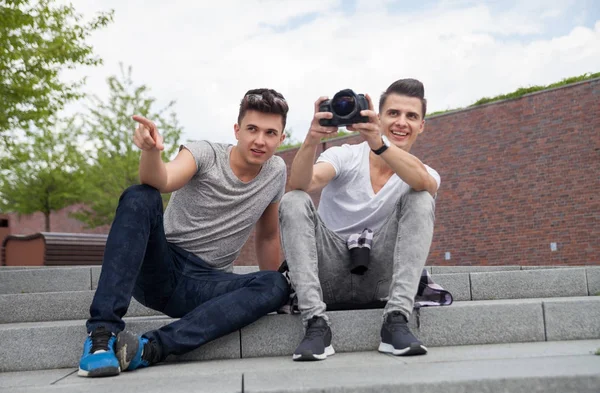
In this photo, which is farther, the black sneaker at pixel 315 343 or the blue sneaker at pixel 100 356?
the black sneaker at pixel 315 343

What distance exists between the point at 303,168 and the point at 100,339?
3.63ft

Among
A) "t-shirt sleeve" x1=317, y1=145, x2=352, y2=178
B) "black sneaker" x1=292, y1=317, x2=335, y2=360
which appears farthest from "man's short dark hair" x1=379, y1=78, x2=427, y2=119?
"black sneaker" x1=292, y1=317, x2=335, y2=360

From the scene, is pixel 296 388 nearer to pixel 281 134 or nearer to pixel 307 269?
pixel 307 269

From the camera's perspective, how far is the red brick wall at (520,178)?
1400cm

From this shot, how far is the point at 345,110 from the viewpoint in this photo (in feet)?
8.82

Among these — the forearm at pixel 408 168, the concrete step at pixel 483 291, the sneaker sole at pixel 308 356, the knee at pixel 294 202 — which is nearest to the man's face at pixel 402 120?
the forearm at pixel 408 168

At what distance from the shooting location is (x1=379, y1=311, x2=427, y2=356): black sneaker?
246cm

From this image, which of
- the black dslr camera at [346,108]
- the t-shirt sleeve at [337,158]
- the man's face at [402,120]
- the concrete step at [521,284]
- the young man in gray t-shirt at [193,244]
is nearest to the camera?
the young man in gray t-shirt at [193,244]

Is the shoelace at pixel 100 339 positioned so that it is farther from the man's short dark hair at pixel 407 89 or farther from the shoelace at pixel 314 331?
the man's short dark hair at pixel 407 89

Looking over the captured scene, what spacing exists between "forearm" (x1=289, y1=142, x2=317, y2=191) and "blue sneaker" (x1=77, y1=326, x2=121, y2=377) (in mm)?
988

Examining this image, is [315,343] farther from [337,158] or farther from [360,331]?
[337,158]

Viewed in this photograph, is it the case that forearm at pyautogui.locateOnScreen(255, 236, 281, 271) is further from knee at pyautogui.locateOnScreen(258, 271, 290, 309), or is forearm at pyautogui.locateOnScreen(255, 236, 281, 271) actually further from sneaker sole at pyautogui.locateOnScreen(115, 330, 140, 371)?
sneaker sole at pyautogui.locateOnScreen(115, 330, 140, 371)

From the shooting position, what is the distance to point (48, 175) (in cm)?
2153

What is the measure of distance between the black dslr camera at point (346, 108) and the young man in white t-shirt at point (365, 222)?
1.0 inches
